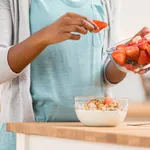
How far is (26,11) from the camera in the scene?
3.86 ft

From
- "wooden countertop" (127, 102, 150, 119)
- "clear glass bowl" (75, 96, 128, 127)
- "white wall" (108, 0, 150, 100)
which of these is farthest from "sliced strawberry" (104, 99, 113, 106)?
"white wall" (108, 0, 150, 100)

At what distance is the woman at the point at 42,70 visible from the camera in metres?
1.15

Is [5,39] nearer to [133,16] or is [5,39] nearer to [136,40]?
[136,40]

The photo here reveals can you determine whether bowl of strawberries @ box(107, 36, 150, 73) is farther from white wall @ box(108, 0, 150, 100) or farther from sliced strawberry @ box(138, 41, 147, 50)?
white wall @ box(108, 0, 150, 100)

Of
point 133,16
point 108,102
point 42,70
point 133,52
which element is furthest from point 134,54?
point 133,16

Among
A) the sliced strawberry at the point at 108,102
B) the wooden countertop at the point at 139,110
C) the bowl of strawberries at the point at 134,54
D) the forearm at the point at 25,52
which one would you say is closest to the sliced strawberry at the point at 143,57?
the bowl of strawberries at the point at 134,54

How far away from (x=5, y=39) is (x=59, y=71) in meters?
0.16

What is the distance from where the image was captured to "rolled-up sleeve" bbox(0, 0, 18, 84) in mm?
1126

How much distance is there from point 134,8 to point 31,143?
148 centimetres

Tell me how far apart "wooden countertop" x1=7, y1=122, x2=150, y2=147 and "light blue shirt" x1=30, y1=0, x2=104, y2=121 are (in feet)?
0.44

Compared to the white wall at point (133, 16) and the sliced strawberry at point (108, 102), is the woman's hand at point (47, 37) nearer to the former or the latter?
the sliced strawberry at point (108, 102)

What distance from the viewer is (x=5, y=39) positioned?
3.84ft

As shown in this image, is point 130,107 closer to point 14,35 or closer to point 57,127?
point 14,35

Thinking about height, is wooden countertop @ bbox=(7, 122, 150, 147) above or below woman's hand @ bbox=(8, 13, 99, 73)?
below
